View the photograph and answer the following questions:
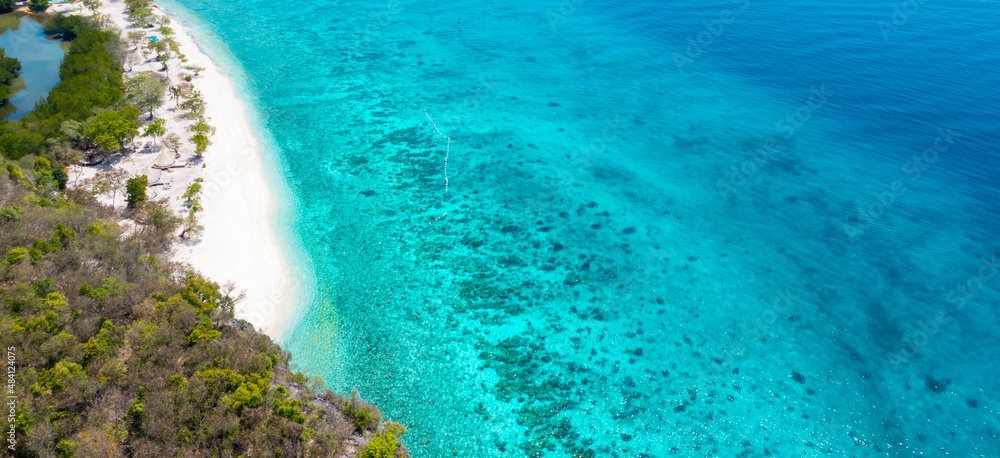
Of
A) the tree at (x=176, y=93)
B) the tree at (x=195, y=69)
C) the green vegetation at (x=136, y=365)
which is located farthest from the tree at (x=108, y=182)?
the tree at (x=195, y=69)

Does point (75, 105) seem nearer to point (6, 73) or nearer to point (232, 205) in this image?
point (6, 73)

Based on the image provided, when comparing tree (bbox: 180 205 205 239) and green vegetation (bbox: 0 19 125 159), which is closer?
tree (bbox: 180 205 205 239)

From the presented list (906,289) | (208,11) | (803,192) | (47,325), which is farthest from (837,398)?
(208,11)

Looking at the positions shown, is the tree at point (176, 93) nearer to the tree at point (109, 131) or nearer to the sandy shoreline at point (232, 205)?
the sandy shoreline at point (232, 205)

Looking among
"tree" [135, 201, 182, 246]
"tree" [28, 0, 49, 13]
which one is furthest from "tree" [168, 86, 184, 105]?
"tree" [28, 0, 49, 13]

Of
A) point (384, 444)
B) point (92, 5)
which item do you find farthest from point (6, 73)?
point (384, 444)

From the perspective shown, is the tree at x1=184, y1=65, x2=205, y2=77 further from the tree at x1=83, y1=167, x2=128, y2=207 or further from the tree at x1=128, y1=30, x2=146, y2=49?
the tree at x1=83, y1=167, x2=128, y2=207

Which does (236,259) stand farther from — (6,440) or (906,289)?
(906,289)
